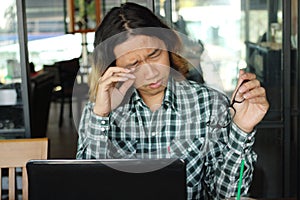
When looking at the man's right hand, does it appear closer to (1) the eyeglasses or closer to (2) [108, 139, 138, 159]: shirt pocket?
(2) [108, 139, 138, 159]: shirt pocket

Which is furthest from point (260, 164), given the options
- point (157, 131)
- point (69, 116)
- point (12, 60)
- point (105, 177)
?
point (69, 116)

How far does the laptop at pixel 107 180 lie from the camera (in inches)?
46.5

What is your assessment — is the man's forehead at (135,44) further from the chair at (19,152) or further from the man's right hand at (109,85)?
the chair at (19,152)

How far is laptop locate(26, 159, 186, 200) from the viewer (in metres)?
1.18

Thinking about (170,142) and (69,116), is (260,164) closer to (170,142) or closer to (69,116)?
(170,142)

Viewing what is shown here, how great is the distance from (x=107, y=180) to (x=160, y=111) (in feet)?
2.22

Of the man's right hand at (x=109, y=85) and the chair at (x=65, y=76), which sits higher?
the man's right hand at (x=109, y=85)

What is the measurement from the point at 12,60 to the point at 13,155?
1377 millimetres

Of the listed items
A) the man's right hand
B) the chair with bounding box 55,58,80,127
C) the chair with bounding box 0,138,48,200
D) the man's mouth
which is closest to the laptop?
the man's right hand

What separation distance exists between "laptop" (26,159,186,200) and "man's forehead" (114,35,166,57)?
55 cm

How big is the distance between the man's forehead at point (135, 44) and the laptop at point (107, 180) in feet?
1.79

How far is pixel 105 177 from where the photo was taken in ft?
3.90

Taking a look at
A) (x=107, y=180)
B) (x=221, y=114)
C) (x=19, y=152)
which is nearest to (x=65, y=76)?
(x=19, y=152)

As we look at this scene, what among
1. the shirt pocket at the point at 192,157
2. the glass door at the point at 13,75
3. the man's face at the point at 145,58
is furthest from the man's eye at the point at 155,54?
the glass door at the point at 13,75
